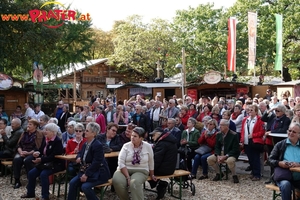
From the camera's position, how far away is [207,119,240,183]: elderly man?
24.1ft

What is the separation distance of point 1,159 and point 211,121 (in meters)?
4.69

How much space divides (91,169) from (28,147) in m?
2.38

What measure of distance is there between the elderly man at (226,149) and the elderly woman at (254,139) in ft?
1.48

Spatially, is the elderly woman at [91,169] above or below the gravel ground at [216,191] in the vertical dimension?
above

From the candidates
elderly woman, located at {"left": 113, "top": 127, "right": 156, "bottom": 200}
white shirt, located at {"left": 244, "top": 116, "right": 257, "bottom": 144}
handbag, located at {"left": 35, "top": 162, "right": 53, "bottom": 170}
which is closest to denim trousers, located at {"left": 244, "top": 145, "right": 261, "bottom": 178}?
white shirt, located at {"left": 244, "top": 116, "right": 257, "bottom": 144}

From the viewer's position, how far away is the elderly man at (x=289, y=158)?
5016 mm

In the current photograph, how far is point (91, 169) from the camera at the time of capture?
17.5 feet

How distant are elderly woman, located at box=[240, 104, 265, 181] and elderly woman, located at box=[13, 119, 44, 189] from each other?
429 centimetres

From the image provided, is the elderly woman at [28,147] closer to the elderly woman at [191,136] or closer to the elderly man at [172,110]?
the elderly woman at [191,136]

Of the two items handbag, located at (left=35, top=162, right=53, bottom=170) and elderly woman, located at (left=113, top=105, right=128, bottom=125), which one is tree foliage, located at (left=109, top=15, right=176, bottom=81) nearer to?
elderly woman, located at (left=113, top=105, right=128, bottom=125)

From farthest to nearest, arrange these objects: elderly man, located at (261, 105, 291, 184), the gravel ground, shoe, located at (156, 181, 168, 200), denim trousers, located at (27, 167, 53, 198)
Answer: elderly man, located at (261, 105, 291, 184)
the gravel ground
shoe, located at (156, 181, 168, 200)
denim trousers, located at (27, 167, 53, 198)

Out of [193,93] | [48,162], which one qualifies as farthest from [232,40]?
[48,162]

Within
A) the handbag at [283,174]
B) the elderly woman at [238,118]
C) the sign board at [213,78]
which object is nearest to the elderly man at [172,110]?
the elderly woman at [238,118]

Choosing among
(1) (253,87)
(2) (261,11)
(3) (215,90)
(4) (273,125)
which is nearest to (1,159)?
(4) (273,125)
